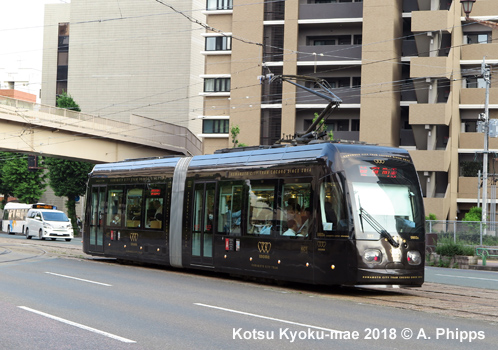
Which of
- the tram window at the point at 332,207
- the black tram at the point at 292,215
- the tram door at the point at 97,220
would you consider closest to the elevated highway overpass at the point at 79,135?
the tram door at the point at 97,220

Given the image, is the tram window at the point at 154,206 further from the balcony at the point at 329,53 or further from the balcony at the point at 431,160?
the balcony at the point at 329,53

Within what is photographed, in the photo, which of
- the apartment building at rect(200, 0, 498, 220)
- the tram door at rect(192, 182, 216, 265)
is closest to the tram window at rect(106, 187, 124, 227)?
A: the tram door at rect(192, 182, 216, 265)

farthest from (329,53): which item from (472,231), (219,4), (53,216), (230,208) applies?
(230,208)

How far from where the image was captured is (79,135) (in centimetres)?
4812

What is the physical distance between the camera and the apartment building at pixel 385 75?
→ 165 feet

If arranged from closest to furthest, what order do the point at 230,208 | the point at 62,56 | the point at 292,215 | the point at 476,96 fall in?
the point at 292,215 → the point at 230,208 → the point at 476,96 → the point at 62,56

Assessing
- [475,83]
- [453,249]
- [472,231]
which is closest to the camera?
[453,249]

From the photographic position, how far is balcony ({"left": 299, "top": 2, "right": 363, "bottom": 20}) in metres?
54.1

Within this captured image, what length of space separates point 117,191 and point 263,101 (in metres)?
34.2

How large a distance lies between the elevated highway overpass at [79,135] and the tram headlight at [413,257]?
3216 cm

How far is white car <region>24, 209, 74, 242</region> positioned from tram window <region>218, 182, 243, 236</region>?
30459 mm

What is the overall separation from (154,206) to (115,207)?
8.27 feet

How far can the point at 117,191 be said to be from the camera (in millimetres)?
23766

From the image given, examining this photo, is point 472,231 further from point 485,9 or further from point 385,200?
point 485,9
